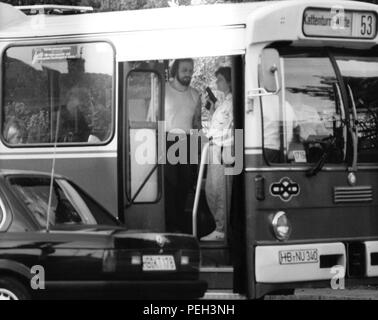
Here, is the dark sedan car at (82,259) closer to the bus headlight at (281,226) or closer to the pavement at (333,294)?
the bus headlight at (281,226)

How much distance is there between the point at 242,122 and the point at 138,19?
1.71m

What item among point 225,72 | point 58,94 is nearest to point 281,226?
point 225,72

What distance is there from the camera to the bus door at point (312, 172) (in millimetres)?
10711

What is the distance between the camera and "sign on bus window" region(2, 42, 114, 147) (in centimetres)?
1164

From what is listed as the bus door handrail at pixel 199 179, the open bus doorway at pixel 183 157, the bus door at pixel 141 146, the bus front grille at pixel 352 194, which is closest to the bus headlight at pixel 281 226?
the open bus doorway at pixel 183 157

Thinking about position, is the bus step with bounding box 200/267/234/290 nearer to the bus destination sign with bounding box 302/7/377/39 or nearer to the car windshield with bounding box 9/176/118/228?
the car windshield with bounding box 9/176/118/228

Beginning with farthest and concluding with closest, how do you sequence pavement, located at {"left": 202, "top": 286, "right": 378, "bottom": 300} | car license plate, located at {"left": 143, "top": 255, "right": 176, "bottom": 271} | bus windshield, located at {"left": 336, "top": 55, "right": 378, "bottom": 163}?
1. pavement, located at {"left": 202, "top": 286, "right": 378, "bottom": 300}
2. bus windshield, located at {"left": 336, "top": 55, "right": 378, "bottom": 163}
3. car license plate, located at {"left": 143, "top": 255, "right": 176, "bottom": 271}

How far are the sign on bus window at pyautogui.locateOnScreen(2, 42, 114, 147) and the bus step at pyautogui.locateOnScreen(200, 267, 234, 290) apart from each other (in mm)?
1883

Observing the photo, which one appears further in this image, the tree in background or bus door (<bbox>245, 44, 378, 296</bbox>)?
the tree in background

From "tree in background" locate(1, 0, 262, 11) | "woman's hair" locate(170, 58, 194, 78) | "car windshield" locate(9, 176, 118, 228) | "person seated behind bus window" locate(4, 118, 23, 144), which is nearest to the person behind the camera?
"car windshield" locate(9, 176, 118, 228)

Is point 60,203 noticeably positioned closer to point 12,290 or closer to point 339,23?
point 12,290

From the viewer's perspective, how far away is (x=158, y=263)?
29.7ft

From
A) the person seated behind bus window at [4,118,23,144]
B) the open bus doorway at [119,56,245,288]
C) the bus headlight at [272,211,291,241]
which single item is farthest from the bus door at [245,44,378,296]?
the person seated behind bus window at [4,118,23,144]

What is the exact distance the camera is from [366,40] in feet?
37.7
